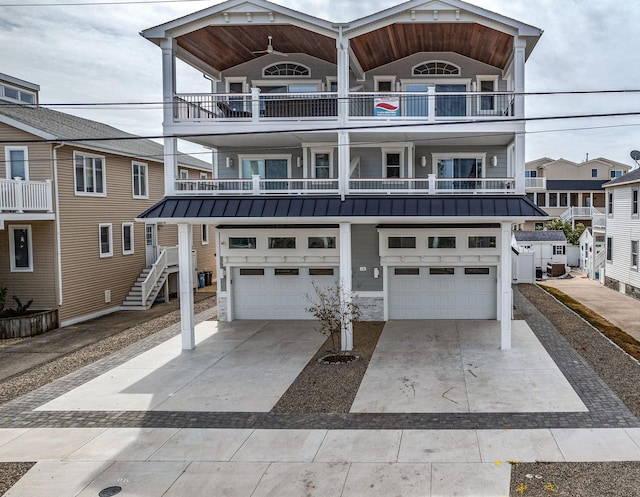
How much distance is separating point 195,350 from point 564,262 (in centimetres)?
2490

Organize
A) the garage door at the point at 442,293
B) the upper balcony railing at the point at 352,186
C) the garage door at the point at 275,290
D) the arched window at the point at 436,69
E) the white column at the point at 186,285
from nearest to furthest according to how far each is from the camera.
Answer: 1. the upper balcony railing at the point at 352,186
2. the white column at the point at 186,285
3. the arched window at the point at 436,69
4. the garage door at the point at 442,293
5. the garage door at the point at 275,290

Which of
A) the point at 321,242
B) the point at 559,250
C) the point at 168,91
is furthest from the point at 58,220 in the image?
the point at 559,250

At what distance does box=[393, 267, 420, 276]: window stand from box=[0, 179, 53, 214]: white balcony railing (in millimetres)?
11847

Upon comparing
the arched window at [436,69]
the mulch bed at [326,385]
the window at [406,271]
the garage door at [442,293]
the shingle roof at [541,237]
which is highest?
the arched window at [436,69]

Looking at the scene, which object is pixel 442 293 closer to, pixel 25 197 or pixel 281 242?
pixel 281 242

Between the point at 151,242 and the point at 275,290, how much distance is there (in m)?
9.80

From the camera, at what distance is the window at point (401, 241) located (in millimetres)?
17188

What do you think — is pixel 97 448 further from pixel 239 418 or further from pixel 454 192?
pixel 454 192

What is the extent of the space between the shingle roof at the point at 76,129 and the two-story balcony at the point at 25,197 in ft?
5.84

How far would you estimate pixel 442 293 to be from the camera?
57.6 feet

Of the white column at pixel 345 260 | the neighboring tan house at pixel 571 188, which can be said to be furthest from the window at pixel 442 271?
the neighboring tan house at pixel 571 188

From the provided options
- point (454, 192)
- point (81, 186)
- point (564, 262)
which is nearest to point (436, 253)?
Answer: point (454, 192)

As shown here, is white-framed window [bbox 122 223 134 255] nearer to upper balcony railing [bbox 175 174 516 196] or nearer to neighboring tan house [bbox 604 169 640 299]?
upper balcony railing [bbox 175 174 516 196]

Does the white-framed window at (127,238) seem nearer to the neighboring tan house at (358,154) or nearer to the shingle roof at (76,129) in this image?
the shingle roof at (76,129)
